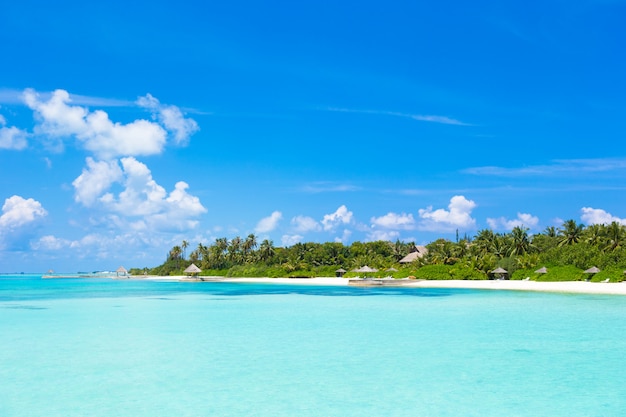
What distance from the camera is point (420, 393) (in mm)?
10492

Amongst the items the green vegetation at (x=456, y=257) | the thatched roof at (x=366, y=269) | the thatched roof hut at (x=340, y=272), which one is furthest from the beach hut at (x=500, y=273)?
the thatched roof hut at (x=340, y=272)

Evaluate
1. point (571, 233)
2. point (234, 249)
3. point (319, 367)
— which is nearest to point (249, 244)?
point (234, 249)

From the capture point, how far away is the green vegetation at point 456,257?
5078 centimetres

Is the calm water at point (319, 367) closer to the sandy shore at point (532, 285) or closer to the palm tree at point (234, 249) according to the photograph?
the sandy shore at point (532, 285)

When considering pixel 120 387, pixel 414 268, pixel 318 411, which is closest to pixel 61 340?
pixel 120 387

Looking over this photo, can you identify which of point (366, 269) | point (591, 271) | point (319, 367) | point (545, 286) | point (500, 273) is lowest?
point (319, 367)

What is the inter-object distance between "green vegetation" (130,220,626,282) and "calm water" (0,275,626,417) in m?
29.1

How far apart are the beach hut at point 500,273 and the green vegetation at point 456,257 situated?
24.6 inches

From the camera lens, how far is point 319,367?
43.0ft

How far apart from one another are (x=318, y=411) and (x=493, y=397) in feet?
11.0

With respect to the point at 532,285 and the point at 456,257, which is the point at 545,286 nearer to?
the point at 532,285

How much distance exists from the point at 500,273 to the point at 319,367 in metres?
49.6

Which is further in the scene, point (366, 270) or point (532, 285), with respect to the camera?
point (366, 270)

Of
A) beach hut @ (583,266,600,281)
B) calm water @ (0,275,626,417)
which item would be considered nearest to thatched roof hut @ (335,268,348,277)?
beach hut @ (583,266,600,281)
